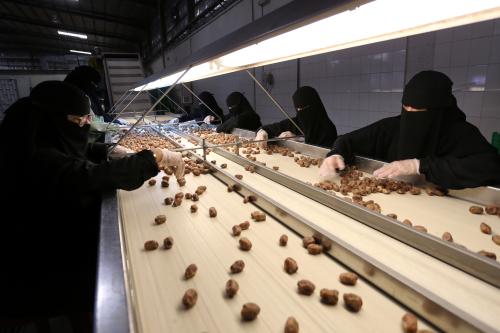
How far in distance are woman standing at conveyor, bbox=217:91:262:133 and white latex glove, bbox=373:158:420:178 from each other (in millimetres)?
3094

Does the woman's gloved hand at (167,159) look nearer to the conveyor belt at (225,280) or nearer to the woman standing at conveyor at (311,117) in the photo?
the conveyor belt at (225,280)

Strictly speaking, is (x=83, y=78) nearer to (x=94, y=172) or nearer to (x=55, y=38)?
(x=94, y=172)

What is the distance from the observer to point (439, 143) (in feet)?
6.29

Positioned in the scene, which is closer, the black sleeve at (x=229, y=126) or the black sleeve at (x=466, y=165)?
the black sleeve at (x=466, y=165)

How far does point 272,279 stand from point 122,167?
3.49ft

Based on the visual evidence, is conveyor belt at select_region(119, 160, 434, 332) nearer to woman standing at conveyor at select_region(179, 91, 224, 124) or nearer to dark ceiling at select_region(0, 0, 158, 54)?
woman standing at conveyor at select_region(179, 91, 224, 124)

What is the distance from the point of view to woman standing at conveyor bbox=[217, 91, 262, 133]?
4.75 m

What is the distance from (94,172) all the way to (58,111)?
1.23 ft

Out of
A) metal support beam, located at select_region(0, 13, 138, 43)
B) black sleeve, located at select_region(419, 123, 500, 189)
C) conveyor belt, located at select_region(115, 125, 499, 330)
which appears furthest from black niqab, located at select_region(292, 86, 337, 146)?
metal support beam, located at select_region(0, 13, 138, 43)

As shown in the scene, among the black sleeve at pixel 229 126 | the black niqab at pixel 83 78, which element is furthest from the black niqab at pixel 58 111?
the black sleeve at pixel 229 126

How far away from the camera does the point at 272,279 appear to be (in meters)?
1.02

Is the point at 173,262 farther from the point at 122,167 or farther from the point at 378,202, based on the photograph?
the point at 378,202

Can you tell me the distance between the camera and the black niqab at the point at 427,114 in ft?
5.91

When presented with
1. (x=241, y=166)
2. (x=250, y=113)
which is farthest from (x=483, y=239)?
(x=250, y=113)
